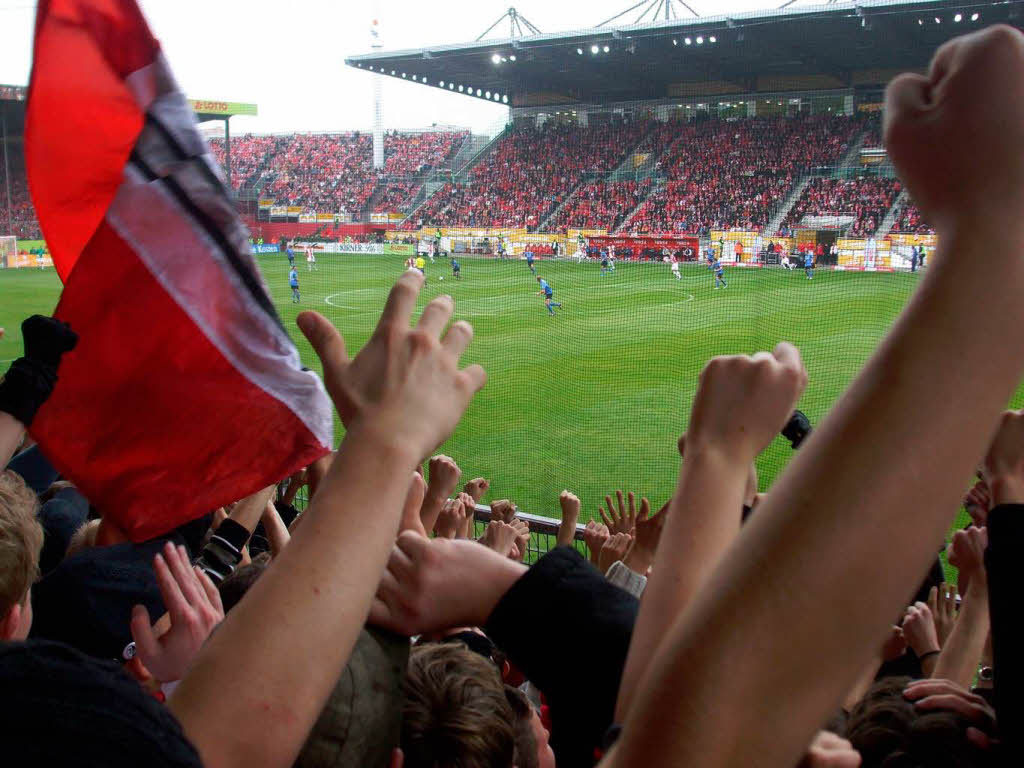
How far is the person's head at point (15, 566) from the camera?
1.65 meters

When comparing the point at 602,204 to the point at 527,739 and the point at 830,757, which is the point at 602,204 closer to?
the point at 527,739

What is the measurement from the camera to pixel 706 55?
2348 centimetres

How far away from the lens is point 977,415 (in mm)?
510

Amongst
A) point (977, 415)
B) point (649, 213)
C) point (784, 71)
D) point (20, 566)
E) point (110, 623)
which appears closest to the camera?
point (977, 415)

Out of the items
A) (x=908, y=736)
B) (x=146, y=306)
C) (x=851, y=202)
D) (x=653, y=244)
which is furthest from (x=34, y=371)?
(x=653, y=244)

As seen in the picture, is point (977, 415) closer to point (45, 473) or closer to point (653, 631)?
point (653, 631)

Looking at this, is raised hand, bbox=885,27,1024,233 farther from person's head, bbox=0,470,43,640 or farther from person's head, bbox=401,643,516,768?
person's head, bbox=0,470,43,640

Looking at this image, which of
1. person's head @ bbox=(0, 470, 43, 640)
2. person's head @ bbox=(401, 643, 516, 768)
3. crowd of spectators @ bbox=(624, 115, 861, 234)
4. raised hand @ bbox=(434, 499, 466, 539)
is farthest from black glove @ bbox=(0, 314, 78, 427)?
crowd of spectators @ bbox=(624, 115, 861, 234)

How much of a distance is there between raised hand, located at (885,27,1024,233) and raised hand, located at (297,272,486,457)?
0.46m

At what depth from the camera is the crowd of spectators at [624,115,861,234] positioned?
76.5ft

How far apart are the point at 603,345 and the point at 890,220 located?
773cm

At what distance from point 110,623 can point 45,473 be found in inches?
74.8

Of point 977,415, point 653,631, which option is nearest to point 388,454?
point 653,631

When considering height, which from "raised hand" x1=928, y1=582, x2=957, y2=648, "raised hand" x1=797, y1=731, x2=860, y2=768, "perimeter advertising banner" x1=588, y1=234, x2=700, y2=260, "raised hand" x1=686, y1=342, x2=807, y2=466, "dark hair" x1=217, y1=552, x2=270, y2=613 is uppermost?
"raised hand" x1=686, y1=342, x2=807, y2=466
